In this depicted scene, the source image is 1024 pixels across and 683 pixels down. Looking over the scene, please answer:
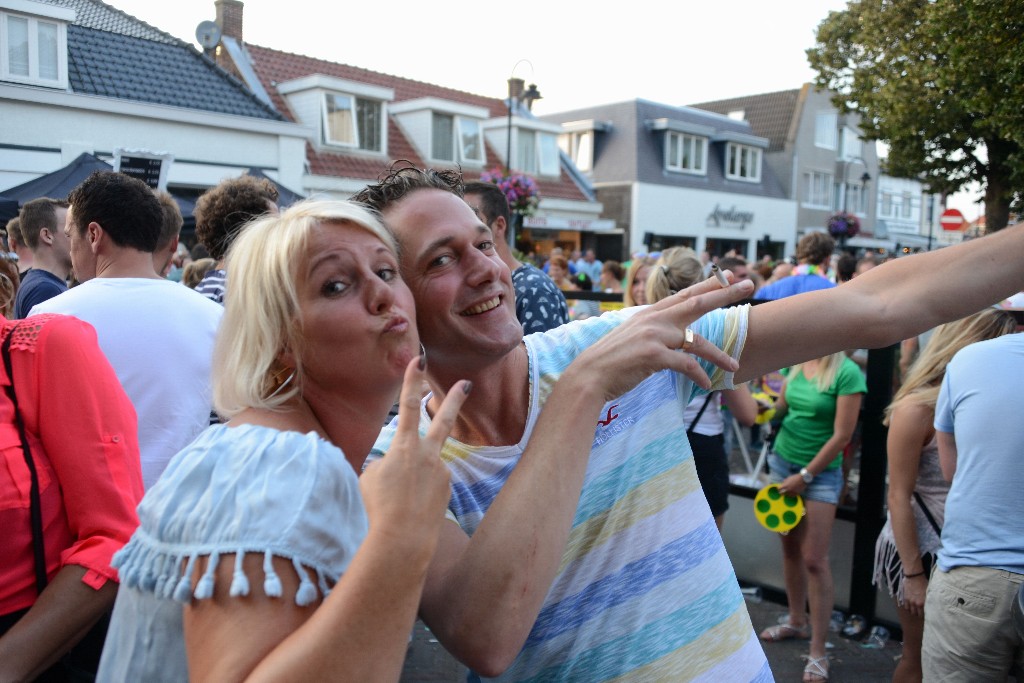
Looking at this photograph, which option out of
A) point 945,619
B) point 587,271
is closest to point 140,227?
point 945,619

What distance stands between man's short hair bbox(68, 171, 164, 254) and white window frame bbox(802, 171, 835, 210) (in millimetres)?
34771

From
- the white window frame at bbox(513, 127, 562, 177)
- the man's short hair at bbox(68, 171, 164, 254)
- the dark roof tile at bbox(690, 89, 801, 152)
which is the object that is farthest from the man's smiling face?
the dark roof tile at bbox(690, 89, 801, 152)

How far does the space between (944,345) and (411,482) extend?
9.51 feet

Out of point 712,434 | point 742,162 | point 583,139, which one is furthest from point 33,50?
point 742,162

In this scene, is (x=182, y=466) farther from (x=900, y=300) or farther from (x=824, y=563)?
(x=824, y=563)

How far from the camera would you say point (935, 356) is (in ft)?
10.4

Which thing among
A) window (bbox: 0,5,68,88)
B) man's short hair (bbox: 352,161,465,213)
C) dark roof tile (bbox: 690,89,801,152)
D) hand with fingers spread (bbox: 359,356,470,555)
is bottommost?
hand with fingers spread (bbox: 359,356,470,555)

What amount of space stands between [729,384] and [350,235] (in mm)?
854

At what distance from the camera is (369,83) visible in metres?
22.9

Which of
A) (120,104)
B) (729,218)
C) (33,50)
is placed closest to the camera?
(33,50)

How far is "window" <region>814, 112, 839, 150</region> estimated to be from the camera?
34.3 m

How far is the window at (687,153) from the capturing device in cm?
2911

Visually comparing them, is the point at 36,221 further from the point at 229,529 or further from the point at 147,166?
the point at 229,529

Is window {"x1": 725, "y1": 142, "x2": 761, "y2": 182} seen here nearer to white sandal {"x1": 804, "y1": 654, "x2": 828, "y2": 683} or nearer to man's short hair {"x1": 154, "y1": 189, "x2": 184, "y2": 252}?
white sandal {"x1": 804, "y1": 654, "x2": 828, "y2": 683}
